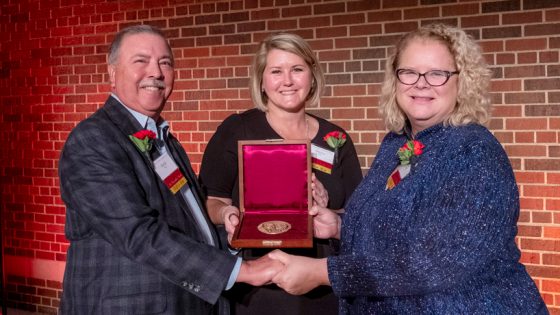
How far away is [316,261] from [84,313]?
2.73 feet

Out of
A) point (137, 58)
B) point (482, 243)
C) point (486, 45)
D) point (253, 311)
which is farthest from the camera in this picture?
point (486, 45)

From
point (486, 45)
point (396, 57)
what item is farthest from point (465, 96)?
point (486, 45)

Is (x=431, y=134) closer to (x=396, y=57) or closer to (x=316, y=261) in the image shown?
(x=396, y=57)

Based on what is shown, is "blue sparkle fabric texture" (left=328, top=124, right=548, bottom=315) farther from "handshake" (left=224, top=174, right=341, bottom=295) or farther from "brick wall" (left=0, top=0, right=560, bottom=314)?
"brick wall" (left=0, top=0, right=560, bottom=314)

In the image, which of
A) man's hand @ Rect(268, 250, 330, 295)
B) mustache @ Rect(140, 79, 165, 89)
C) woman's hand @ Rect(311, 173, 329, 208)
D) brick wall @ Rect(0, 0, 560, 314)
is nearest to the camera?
man's hand @ Rect(268, 250, 330, 295)

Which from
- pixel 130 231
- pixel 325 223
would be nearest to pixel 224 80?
pixel 325 223

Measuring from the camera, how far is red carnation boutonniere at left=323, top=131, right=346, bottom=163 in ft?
9.14

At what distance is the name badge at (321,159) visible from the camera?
277 centimetres

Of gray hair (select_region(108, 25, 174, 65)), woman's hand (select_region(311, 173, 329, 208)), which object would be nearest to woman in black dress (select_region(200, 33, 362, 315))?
woman's hand (select_region(311, 173, 329, 208))

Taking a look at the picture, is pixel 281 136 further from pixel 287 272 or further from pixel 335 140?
pixel 287 272

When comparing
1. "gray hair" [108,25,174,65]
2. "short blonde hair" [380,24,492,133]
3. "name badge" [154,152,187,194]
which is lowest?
"name badge" [154,152,187,194]

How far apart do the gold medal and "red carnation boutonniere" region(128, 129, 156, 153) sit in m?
0.55

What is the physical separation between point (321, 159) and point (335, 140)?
0.11 meters

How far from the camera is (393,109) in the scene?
2268 mm
